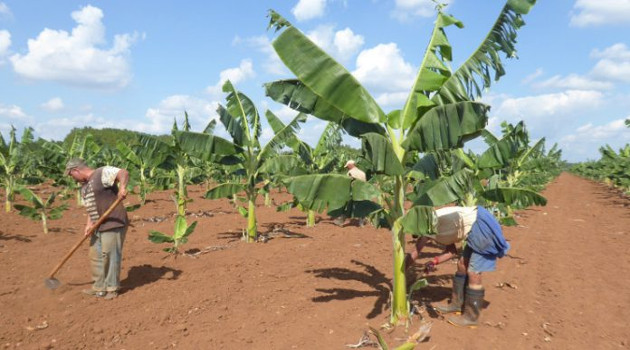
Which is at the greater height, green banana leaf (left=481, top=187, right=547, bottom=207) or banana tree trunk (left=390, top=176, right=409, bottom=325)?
green banana leaf (left=481, top=187, right=547, bottom=207)

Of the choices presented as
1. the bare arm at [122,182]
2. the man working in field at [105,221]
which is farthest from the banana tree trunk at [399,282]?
the man working in field at [105,221]

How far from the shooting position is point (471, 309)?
511cm

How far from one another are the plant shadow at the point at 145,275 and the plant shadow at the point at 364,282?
2.40 metres

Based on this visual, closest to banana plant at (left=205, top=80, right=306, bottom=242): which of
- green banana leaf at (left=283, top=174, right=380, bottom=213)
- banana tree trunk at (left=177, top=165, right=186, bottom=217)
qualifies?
banana tree trunk at (left=177, top=165, right=186, bottom=217)

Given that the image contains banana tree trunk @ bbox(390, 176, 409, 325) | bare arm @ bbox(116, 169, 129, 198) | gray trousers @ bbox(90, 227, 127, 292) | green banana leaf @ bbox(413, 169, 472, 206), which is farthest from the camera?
gray trousers @ bbox(90, 227, 127, 292)

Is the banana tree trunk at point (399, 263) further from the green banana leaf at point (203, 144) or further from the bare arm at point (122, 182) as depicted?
the green banana leaf at point (203, 144)

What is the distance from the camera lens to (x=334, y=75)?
4.78 metres

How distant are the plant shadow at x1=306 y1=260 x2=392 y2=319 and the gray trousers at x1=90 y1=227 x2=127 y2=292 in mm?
2884

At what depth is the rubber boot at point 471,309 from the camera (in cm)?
511

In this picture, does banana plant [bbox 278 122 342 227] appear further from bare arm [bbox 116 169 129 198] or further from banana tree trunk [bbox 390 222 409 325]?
banana tree trunk [bbox 390 222 409 325]

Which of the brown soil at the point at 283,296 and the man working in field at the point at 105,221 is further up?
the man working in field at the point at 105,221

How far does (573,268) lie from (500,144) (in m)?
3.88

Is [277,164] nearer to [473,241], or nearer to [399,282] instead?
[399,282]

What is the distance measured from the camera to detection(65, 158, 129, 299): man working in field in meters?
5.79
